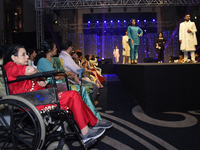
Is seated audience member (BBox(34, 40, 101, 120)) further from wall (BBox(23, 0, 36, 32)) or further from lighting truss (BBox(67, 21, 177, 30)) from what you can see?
lighting truss (BBox(67, 21, 177, 30))

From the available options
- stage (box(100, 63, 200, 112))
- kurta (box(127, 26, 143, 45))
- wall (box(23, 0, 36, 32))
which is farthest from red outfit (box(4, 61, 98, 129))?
wall (box(23, 0, 36, 32))

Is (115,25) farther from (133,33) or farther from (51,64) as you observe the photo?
(51,64)

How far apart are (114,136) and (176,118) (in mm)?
819

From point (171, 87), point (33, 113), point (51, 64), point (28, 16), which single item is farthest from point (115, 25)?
point (33, 113)

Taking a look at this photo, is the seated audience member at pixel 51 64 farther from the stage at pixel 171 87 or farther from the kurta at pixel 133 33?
the kurta at pixel 133 33

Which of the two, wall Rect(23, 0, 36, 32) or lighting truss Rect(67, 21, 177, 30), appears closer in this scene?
wall Rect(23, 0, 36, 32)

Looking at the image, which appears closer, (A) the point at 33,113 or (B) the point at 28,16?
(A) the point at 33,113

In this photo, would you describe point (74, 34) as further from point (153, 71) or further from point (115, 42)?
point (153, 71)

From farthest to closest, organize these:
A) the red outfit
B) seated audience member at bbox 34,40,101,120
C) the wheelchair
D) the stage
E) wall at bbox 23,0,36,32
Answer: wall at bbox 23,0,36,32, the stage, seated audience member at bbox 34,40,101,120, the red outfit, the wheelchair

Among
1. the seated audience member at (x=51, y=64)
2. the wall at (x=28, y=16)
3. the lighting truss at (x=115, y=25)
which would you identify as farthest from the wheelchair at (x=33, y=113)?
the lighting truss at (x=115, y=25)

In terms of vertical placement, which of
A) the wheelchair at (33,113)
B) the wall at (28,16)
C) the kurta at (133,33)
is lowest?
the wheelchair at (33,113)

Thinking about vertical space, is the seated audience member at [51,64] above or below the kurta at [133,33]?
below

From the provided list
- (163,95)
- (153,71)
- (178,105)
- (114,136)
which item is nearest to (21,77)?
(114,136)

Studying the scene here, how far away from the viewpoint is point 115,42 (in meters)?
12.6
